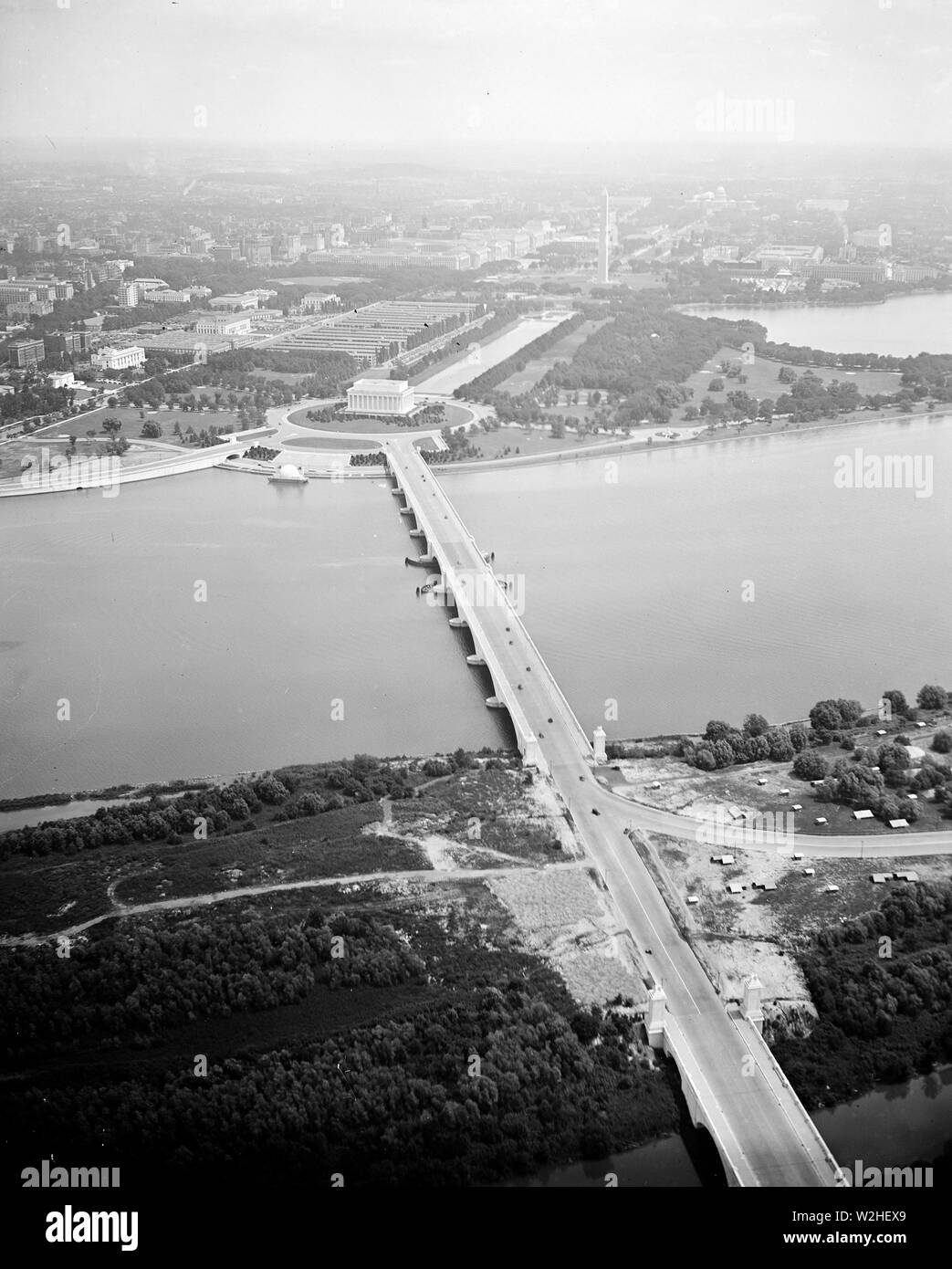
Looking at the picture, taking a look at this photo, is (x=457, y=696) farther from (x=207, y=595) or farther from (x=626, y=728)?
(x=207, y=595)

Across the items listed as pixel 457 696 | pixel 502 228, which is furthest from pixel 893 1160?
pixel 502 228

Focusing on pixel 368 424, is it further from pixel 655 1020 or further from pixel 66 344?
pixel 655 1020

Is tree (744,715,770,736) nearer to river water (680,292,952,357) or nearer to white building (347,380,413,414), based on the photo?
white building (347,380,413,414)

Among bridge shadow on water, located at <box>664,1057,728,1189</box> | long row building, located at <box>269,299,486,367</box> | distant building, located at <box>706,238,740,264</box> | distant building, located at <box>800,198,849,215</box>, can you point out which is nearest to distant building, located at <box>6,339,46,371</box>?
long row building, located at <box>269,299,486,367</box>

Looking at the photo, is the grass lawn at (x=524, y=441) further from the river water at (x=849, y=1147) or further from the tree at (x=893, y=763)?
the river water at (x=849, y=1147)

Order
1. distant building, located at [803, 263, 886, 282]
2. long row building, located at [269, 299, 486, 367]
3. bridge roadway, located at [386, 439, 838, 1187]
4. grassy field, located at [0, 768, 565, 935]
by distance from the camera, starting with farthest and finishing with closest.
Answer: distant building, located at [803, 263, 886, 282]
long row building, located at [269, 299, 486, 367]
grassy field, located at [0, 768, 565, 935]
bridge roadway, located at [386, 439, 838, 1187]

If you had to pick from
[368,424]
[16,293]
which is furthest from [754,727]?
[16,293]
